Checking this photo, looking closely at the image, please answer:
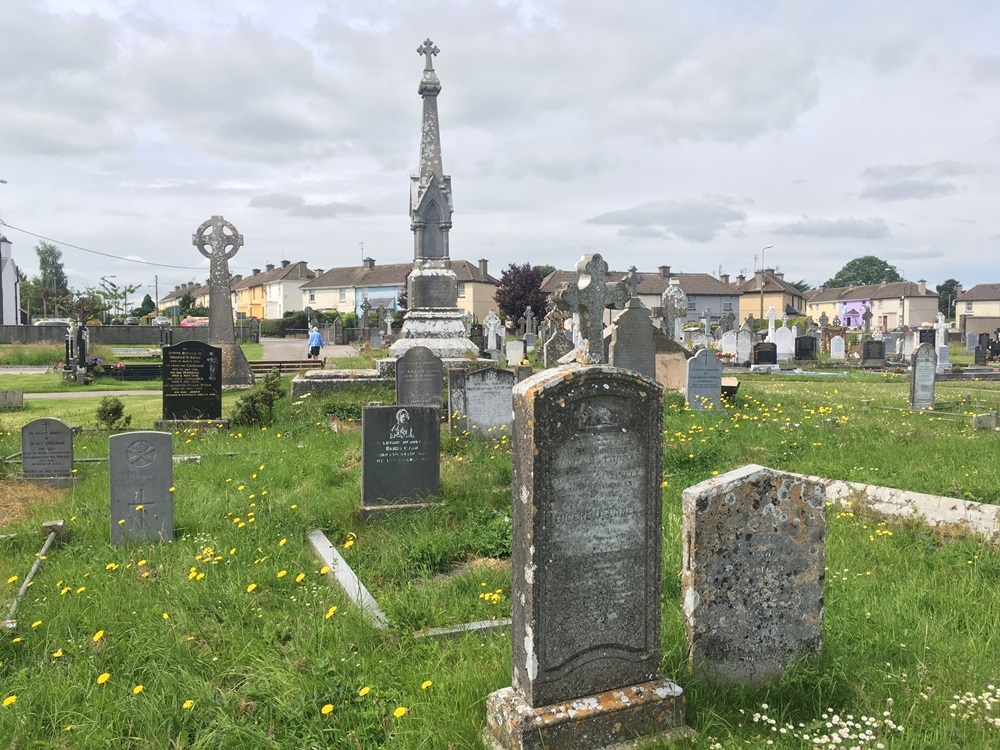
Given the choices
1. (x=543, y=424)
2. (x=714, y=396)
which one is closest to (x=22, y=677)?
(x=543, y=424)

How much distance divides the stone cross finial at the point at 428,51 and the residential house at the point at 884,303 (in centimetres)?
6730

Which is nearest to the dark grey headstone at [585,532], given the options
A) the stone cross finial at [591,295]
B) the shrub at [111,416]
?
the stone cross finial at [591,295]

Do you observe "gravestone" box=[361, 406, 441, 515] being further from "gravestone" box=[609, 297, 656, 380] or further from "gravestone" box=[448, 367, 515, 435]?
"gravestone" box=[609, 297, 656, 380]

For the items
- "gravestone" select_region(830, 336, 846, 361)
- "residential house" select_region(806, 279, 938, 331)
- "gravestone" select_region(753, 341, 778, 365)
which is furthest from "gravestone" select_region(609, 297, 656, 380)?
"residential house" select_region(806, 279, 938, 331)

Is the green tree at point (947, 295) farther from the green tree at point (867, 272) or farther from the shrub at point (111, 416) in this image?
the shrub at point (111, 416)

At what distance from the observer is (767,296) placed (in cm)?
7825

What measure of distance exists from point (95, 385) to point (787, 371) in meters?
23.9

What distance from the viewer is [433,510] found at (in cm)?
716

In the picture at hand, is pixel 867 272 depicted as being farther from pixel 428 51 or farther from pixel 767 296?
pixel 428 51

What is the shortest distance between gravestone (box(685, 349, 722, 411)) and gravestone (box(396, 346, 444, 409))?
4.70 metres

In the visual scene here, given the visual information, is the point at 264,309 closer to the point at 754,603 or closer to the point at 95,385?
the point at 95,385

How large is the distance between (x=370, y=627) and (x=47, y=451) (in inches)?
256

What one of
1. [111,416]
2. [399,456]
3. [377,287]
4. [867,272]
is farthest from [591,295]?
[867,272]

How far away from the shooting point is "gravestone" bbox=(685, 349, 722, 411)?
43.2 ft
